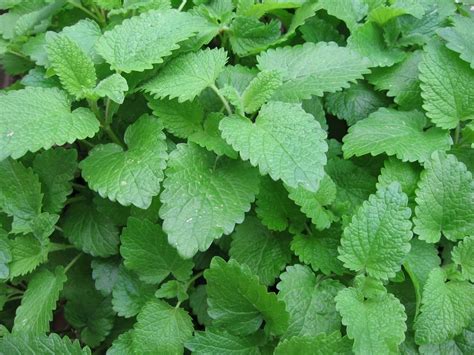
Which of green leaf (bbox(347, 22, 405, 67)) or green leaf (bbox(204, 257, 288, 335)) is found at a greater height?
green leaf (bbox(347, 22, 405, 67))

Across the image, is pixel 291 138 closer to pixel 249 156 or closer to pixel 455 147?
pixel 249 156

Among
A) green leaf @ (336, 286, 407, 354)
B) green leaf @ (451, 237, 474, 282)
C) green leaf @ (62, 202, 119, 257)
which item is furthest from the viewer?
green leaf @ (62, 202, 119, 257)

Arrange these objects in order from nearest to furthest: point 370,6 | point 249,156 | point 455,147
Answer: point 249,156 < point 455,147 < point 370,6

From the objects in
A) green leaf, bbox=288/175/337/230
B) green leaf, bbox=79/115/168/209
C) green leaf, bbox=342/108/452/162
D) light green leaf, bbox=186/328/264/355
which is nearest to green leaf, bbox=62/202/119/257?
green leaf, bbox=79/115/168/209

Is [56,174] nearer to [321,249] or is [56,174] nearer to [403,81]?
[321,249]

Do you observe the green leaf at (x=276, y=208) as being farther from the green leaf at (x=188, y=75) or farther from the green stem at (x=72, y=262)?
the green stem at (x=72, y=262)

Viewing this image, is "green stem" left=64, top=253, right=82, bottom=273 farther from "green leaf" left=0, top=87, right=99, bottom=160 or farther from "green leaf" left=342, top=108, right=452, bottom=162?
"green leaf" left=342, top=108, right=452, bottom=162

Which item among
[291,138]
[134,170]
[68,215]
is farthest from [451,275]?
[68,215]
